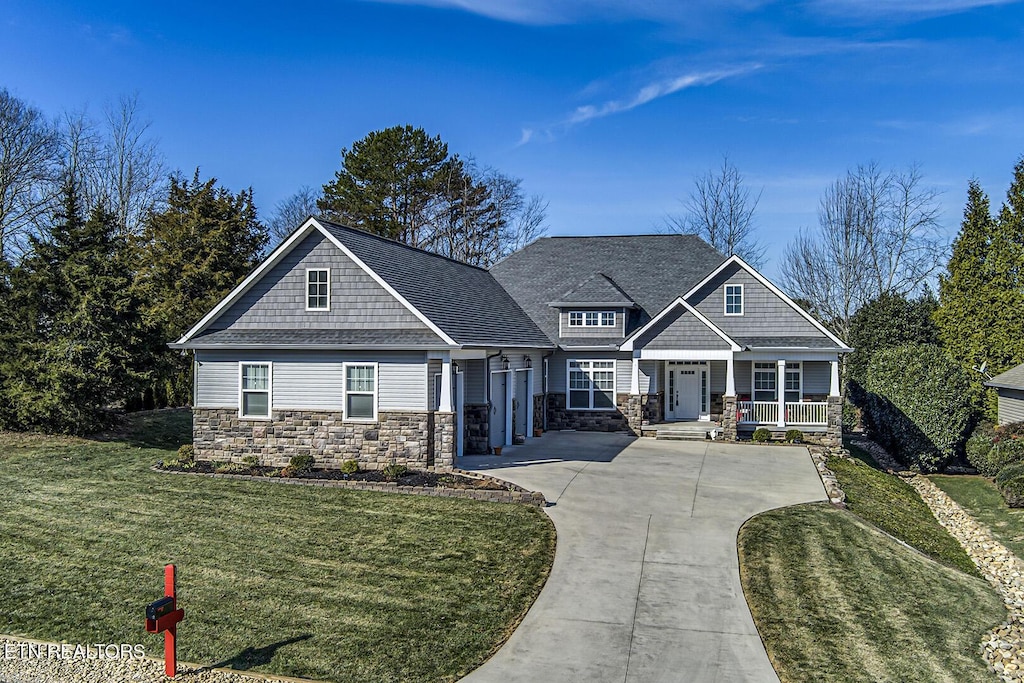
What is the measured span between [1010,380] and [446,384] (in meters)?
18.8

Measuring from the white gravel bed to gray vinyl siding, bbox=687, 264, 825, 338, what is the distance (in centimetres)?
1963

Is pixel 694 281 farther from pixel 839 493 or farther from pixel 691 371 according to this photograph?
pixel 839 493

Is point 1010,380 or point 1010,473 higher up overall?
point 1010,380

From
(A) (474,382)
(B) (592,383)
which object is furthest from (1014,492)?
(A) (474,382)

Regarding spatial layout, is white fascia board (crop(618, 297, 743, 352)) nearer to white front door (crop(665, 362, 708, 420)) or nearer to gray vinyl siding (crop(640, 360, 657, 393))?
gray vinyl siding (crop(640, 360, 657, 393))

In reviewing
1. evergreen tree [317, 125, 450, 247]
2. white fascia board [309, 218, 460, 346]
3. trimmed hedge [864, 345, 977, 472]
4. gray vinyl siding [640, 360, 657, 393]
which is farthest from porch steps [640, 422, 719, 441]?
evergreen tree [317, 125, 450, 247]

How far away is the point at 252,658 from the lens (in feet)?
28.9

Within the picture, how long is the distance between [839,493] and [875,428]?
44.6ft

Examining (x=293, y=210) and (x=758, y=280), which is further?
(x=293, y=210)

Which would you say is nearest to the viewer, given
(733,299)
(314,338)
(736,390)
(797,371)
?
(314,338)

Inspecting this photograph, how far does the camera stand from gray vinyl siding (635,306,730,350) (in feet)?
76.1

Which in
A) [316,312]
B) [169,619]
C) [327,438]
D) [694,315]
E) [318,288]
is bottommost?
[169,619]

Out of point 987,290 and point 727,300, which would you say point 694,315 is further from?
point 987,290

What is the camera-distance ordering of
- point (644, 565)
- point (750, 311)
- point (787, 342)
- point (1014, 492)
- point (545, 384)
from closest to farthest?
point (644, 565), point (1014, 492), point (787, 342), point (750, 311), point (545, 384)
